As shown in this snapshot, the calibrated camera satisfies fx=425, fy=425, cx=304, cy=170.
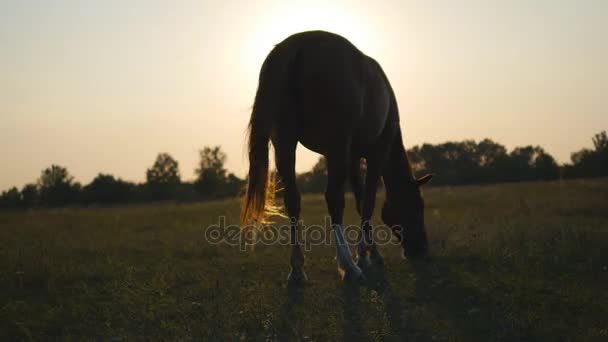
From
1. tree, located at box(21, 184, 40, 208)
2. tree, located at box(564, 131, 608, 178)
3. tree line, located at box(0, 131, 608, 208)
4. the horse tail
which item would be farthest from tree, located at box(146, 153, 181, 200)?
the horse tail

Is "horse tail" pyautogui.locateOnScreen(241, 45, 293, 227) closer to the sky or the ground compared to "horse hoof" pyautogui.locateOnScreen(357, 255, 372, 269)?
closer to the sky

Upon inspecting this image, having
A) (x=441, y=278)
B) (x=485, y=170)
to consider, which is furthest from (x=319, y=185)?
(x=441, y=278)

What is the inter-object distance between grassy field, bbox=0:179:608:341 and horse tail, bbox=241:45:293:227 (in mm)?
830

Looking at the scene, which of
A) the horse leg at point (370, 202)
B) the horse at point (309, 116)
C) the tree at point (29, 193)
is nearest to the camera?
the horse at point (309, 116)

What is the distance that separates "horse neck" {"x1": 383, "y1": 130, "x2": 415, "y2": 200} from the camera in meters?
5.84

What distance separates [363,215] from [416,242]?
2.78 feet

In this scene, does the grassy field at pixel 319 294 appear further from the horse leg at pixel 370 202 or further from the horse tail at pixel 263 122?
the horse tail at pixel 263 122

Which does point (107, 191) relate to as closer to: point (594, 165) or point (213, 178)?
point (213, 178)

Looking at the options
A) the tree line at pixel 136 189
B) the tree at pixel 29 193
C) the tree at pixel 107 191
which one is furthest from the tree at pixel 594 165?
the tree at pixel 29 193

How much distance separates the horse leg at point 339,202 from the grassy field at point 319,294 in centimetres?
19

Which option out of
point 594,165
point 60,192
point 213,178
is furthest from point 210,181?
point 594,165

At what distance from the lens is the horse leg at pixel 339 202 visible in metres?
4.08

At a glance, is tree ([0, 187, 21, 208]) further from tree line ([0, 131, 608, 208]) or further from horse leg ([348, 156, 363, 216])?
horse leg ([348, 156, 363, 216])

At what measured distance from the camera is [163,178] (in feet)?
169
